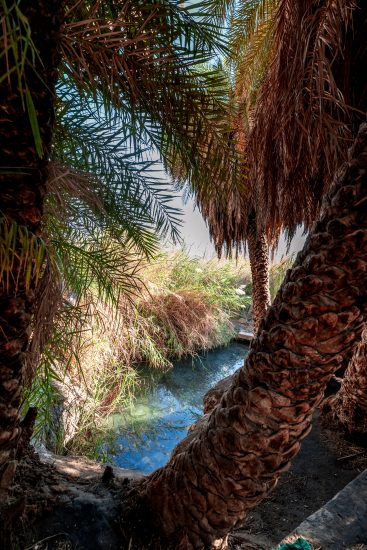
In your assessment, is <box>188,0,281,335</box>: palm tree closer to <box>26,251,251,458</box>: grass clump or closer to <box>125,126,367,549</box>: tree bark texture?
<box>125,126,367,549</box>: tree bark texture

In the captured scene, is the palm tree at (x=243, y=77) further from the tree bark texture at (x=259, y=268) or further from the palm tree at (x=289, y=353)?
the palm tree at (x=289, y=353)

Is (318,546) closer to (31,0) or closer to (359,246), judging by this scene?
(359,246)

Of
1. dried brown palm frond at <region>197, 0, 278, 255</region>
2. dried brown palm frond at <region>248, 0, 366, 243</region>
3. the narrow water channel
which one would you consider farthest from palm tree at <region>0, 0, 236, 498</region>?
the narrow water channel

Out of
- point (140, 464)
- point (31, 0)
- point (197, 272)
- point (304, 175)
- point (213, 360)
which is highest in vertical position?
point (31, 0)

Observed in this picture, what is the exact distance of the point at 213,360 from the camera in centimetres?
677

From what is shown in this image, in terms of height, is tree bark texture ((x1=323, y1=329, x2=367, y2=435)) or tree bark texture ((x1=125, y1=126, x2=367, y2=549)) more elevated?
tree bark texture ((x1=125, y1=126, x2=367, y2=549))

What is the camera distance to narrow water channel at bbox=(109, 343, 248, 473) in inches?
159

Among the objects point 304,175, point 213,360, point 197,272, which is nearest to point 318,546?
point 304,175

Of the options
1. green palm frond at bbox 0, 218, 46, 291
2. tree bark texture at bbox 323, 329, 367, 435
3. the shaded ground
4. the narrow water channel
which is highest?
green palm frond at bbox 0, 218, 46, 291

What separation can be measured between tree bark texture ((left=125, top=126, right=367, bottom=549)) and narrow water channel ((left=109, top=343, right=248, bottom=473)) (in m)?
2.77

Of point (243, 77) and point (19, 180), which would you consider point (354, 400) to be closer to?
point (243, 77)

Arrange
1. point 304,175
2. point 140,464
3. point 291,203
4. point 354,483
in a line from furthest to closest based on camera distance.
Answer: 1. point 140,464
2. point 291,203
3. point 304,175
4. point 354,483

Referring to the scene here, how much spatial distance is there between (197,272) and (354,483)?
562cm

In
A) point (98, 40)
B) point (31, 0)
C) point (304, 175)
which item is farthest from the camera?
point (304, 175)
